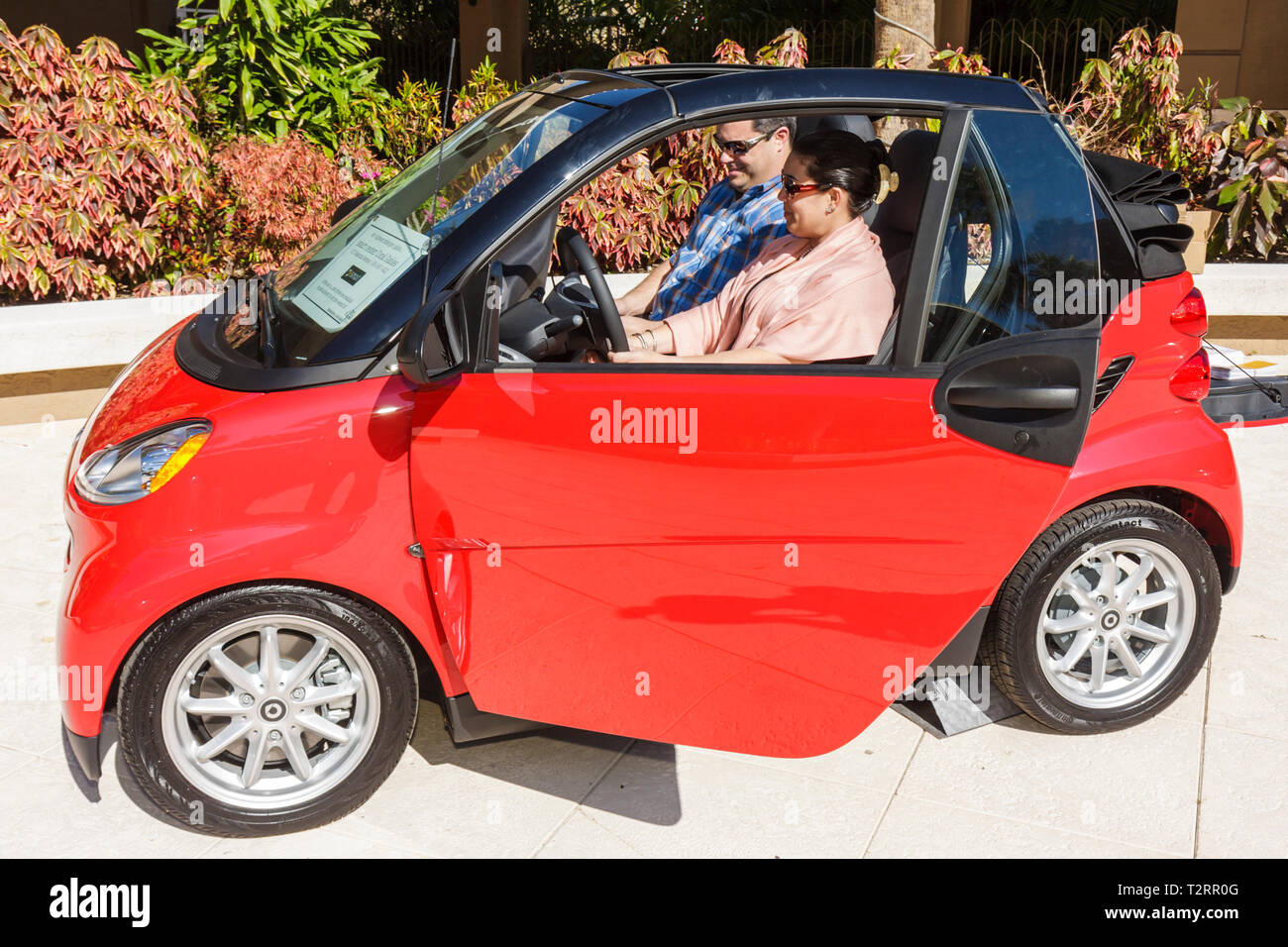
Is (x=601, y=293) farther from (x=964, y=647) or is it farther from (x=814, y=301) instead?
(x=964, y=647)

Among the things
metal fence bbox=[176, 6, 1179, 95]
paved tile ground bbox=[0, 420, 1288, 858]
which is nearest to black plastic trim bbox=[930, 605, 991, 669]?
paved tile ground bbox=[0, 420, 1288, 858]

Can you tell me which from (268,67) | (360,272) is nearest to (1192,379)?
(360,272)

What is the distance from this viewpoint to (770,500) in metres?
2.75

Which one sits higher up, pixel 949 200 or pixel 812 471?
pixel 949 200

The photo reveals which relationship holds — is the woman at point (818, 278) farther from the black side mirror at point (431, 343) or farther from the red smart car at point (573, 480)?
the black side mirror at point (431, 343)

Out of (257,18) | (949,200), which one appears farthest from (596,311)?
(257,18)

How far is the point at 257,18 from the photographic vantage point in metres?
7.59

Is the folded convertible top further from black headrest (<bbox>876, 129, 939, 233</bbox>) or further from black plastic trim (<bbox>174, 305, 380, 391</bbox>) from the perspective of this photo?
black plastic trim (<bbox>174, 305, 380, 391</bbox>)

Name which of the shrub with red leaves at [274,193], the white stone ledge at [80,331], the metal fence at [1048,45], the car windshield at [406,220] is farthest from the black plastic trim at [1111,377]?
the metal fence at [1048,45]

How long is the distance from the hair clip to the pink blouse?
0.12m

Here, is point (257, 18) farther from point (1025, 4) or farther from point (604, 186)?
point (1025, 4)

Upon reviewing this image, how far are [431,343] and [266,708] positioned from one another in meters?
1.02

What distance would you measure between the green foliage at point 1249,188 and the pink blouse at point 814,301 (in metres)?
5.64

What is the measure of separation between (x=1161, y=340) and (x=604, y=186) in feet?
14.3
